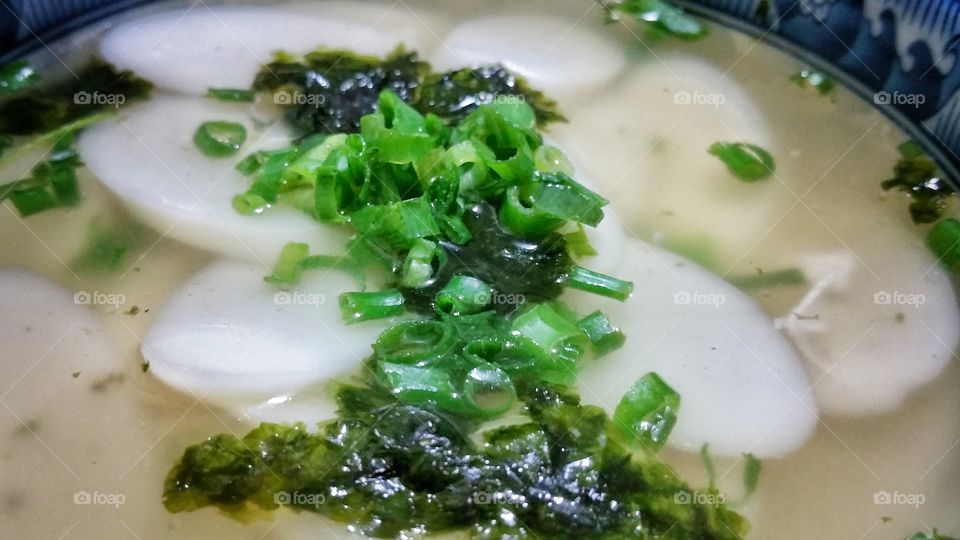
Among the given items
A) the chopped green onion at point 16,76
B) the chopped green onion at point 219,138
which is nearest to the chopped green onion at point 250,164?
the chopped green onion at point 219,138

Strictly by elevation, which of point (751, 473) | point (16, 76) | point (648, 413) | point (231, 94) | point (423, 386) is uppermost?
point (16, 76)

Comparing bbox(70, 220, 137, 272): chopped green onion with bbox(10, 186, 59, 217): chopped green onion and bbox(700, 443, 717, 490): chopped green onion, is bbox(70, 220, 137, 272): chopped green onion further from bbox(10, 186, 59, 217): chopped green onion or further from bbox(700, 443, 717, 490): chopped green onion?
bbox(700, 443, 717, 490): chopped green onion

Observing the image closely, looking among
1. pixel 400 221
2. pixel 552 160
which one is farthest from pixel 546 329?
pixel 552 160

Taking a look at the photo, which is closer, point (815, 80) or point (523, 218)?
point (523, 218)

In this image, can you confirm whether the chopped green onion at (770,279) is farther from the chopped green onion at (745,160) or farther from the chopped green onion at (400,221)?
the chopped green onion at (400,221)

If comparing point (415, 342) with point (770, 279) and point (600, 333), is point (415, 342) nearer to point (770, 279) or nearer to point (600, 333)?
point (600, 333)

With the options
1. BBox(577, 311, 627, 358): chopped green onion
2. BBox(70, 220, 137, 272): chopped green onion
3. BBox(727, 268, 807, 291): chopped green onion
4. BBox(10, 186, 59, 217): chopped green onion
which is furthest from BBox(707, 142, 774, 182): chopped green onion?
BBox(10, 186, 59, 217): chopped green onion
